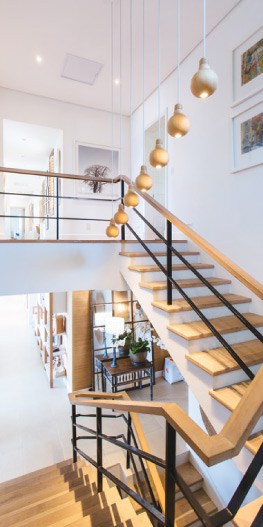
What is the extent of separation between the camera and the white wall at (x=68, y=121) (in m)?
4.88

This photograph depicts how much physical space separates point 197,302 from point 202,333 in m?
0.46

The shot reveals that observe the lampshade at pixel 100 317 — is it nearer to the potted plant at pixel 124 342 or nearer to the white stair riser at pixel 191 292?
the potted plant at pixel 124 342

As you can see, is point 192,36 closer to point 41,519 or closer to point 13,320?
point 41,519

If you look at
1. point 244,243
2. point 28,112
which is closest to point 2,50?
point 28,112

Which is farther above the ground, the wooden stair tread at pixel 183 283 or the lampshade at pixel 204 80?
the lampshade at pixel 204 80

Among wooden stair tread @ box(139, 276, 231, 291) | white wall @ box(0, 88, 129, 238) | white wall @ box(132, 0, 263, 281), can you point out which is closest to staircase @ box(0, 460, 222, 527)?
wooden stair tread @ box(139, 276, 231, 291)

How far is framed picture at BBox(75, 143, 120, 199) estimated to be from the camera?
5355 mm

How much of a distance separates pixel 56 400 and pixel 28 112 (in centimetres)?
544

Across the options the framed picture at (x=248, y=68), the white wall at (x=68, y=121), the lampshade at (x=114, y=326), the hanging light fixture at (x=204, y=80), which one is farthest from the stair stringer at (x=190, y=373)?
the white wall at (x=68, y=121)

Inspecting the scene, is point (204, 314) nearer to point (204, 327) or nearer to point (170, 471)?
point (204, 327)

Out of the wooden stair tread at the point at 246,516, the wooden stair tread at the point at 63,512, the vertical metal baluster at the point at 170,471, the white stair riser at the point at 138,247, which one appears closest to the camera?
the vertical metal baluster at the point at 170,471

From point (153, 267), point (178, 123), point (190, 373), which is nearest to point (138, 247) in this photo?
point (153, 267)

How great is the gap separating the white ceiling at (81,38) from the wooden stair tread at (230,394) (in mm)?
4017

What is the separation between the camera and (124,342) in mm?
5336
